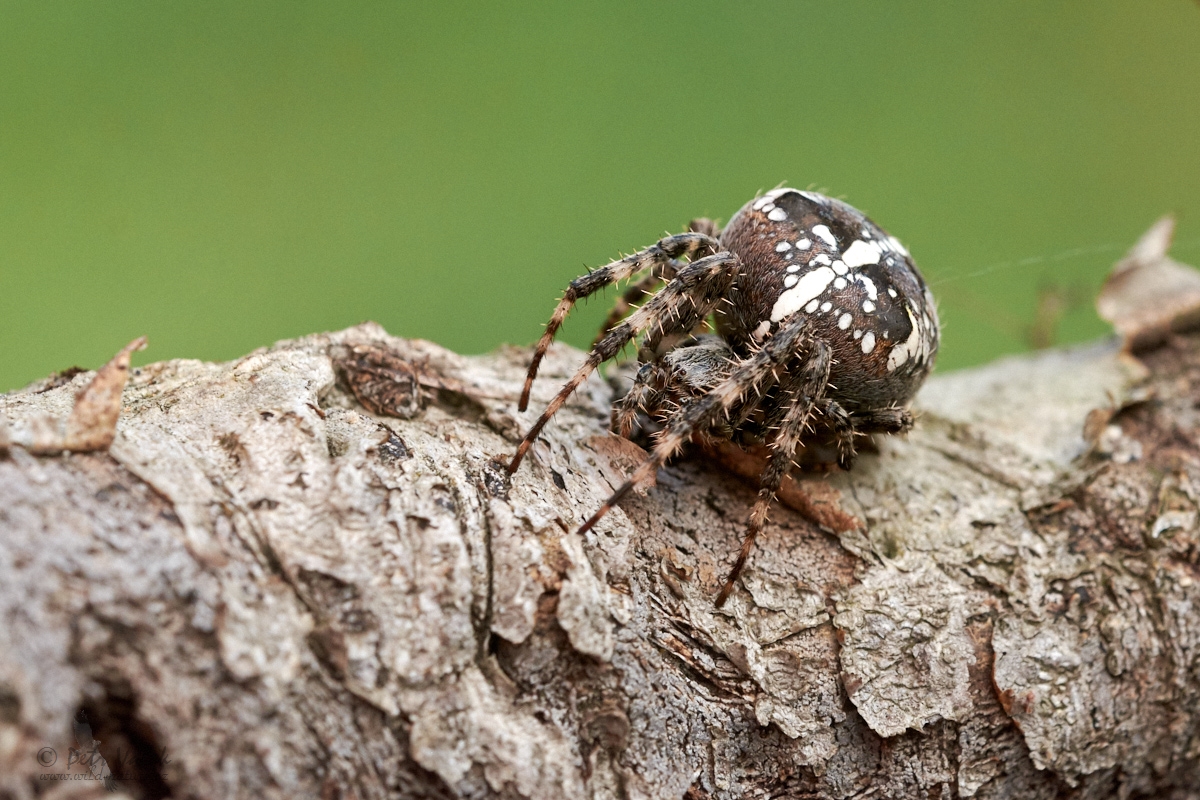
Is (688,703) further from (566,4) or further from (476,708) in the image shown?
(566,4)

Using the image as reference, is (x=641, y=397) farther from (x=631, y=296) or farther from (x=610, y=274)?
(x=631, y=296)

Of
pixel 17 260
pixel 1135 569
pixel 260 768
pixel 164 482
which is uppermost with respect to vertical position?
pixel 17 260

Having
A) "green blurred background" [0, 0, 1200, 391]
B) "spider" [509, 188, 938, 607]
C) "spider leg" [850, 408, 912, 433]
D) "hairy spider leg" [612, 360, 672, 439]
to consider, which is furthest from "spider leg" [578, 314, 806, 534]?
"green blurred background" [0, 0, 1200, 391]

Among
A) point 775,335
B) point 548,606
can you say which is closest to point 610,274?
point 775,335

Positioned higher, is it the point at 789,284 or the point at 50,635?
the point at 789,284

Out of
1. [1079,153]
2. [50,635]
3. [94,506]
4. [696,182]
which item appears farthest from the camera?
[1079,153]

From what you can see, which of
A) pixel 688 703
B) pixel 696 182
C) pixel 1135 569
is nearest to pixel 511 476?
pixel 688 703

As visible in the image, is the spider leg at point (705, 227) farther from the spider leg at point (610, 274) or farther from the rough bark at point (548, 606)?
the rough bark at point (548, 606)

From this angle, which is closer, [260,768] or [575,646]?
[260,768]

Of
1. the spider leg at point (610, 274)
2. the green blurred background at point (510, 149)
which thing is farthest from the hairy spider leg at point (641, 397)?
the green blurred background at point (510, 149)
